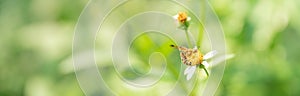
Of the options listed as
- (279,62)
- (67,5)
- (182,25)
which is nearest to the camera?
(182,25)

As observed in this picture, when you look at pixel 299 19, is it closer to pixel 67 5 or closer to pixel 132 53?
pixel 132 53

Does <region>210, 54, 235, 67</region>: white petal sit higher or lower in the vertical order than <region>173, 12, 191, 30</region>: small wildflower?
higher

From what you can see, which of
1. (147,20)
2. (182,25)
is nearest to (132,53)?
(147,20)

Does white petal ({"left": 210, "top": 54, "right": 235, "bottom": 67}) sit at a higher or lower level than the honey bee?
higher

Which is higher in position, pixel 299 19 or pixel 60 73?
pixel 299 19

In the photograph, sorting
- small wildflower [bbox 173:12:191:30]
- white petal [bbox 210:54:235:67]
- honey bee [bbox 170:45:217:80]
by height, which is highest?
white petal [bbox 210:54:235:67]

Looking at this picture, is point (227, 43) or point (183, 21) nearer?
point (183, 21)

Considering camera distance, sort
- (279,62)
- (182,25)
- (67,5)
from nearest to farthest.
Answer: (182,25) < (279,62) < (67,5)

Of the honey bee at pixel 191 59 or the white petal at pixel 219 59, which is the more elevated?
the white petal at pixel 219 59
